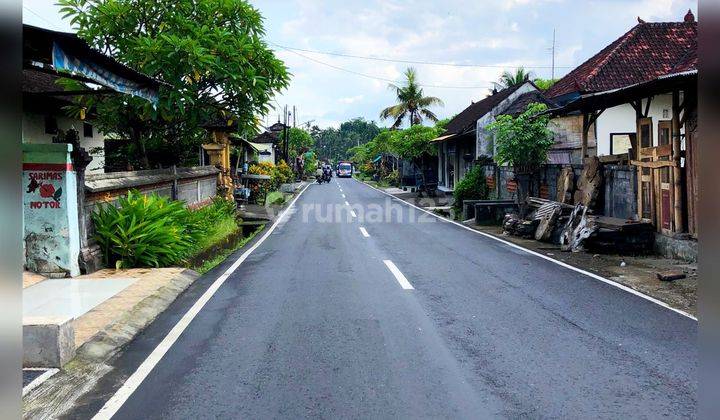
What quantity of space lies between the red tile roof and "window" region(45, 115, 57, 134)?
59.3ft

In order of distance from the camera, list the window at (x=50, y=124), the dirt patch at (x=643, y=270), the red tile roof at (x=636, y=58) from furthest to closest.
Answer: the red tile roof at (x=636, y=58)
the window at (x=50, y=124)
the dirt patch at (x=643, y=270)

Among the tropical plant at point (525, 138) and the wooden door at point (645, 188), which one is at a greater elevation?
the tropical plant at point (525, 138)

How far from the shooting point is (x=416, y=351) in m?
5.78

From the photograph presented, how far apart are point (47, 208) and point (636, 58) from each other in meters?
22.0

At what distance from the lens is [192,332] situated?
21.5 ft

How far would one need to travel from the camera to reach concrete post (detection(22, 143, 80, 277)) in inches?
366

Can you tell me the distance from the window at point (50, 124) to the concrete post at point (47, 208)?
28.3ft

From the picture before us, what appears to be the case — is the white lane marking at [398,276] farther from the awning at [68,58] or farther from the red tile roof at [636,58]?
the red tile roof at [636,58]

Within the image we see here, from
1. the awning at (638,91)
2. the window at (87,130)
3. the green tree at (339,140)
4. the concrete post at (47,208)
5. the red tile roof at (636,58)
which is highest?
the green tree at (339,140)

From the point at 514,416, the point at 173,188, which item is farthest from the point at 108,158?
the point at 514,416

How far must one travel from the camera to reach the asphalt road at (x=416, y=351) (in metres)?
4.49

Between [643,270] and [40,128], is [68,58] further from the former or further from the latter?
[40,128]

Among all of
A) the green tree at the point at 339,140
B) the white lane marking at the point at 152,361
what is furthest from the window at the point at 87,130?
the green tree at the point at 339,140

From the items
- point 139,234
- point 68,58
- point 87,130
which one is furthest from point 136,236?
point 87,130
